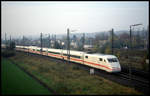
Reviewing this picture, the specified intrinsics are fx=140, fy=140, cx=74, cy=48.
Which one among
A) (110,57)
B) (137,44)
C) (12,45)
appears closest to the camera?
(110,57)

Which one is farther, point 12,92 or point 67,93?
point 67,93

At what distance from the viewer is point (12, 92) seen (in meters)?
13.5

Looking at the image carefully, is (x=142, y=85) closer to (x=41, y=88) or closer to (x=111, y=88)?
(x=111, y=88)

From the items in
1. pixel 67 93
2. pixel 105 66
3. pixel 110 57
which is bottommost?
pixel 67 93

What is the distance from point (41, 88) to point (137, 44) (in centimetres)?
6080

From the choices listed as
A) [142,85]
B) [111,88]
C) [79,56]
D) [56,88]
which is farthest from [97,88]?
[79,56]

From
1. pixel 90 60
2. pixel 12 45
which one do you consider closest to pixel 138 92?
pixel 90 60

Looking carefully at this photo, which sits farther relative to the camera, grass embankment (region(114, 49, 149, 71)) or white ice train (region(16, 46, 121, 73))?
grass embankment (region(114, 49, 149, 71))

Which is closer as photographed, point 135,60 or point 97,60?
point 97,60

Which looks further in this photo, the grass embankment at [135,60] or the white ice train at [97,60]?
the grass embankment at [135,60]

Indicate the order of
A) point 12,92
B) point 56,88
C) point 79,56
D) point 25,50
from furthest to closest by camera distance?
point 25,50 < point 79,56 < point 56,88 < point 12,92

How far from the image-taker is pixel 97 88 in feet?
53.6

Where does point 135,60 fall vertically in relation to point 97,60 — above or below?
below

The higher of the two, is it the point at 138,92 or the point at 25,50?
the point at 25,50
